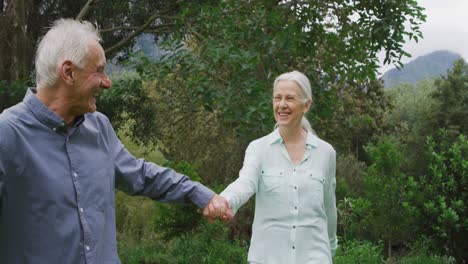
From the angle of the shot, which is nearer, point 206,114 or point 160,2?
point 160,2

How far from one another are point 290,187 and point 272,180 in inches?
4.7

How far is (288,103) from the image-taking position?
159 inches

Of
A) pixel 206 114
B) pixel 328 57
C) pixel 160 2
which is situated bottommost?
pixel 206 114

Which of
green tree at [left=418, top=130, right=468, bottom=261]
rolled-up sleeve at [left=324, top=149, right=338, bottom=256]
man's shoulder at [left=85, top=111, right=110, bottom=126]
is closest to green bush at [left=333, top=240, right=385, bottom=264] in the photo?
green tree at [left=418, top=130, right=468, bottom=261]

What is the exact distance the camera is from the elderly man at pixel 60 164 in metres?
2.41

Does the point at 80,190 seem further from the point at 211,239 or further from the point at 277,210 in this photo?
the point at 211,239

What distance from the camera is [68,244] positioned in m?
2.46

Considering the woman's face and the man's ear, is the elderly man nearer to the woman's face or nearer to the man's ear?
the man's ear

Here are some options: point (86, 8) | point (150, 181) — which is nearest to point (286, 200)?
point (150, 181)

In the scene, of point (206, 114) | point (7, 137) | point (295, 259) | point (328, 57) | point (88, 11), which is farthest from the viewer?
point (206, 114)

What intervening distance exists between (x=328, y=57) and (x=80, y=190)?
890 cm

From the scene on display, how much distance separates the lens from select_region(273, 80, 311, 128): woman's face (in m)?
4.05

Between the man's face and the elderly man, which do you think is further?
the man's face

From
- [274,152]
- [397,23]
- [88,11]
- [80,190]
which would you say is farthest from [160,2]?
[80,190]
